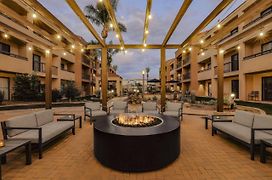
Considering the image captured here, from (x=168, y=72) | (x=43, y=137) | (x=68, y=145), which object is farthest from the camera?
(x=168, y=72)

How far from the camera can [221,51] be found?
7.70 metres

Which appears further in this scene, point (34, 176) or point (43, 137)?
point (43, 137)

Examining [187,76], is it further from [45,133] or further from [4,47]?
[45,133]

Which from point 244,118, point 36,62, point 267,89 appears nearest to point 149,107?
point 244,118

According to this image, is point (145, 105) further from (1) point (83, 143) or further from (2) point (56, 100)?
(2) point (56, 100)

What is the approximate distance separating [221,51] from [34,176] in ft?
27.6

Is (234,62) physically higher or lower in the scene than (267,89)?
higher

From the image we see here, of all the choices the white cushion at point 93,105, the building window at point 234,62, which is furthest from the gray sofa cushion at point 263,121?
the building window at point 234,62

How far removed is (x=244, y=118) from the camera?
16.2 feet

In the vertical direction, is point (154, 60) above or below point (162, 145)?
above

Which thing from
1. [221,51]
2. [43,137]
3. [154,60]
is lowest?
[43,137]

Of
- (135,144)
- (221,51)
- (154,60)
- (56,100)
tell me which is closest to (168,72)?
(56,100)

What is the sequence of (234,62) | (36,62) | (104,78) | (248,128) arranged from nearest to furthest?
(248,128)
(104,78)
(36,62)
(234,62)

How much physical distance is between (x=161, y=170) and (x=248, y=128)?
312 cm
